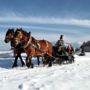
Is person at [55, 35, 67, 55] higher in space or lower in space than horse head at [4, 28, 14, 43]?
lower

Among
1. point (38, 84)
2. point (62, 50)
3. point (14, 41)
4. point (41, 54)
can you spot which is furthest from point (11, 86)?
point (62, 50)

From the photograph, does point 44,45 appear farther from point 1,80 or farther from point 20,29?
point 1,80

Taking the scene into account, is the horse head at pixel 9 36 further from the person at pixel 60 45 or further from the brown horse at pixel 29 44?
the person at pixel 60 45

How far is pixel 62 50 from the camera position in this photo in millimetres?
21094

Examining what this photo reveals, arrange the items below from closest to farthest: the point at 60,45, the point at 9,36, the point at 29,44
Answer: the point at 9,36 < the point at 29,44 < the point at 60,45

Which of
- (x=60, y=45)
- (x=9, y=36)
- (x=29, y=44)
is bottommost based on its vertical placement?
(x=60, y=45)

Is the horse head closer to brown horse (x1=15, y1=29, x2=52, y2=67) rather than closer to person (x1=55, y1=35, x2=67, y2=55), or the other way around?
brown horse (x1=15, y1=29, x2=52, y2=67)

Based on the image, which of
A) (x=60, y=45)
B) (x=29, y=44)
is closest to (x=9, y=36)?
(x=29, y=44)

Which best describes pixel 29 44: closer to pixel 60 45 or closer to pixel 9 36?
pixel 9 36

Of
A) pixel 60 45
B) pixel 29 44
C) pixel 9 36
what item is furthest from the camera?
pixel 60 45

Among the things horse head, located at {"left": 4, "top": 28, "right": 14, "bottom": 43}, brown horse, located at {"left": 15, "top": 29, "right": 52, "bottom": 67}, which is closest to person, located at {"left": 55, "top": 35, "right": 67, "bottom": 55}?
brown horse, located at {"left": 15, "top": 29, "right": 52, "bottom": 67}

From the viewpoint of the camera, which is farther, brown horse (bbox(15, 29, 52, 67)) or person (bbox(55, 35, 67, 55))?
person (bbox(55, 35, 67, 55))

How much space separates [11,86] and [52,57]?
987 centimetres

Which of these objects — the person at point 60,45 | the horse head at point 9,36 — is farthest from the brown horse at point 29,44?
the person at point 60,45
